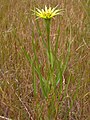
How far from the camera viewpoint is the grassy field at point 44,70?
0.92 metres

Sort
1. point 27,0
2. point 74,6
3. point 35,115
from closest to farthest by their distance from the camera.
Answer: point 35,115, point 74,6, point 27,0

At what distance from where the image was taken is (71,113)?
42.1 inches

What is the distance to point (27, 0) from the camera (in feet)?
7.19

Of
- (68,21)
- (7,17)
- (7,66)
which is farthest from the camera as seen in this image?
(7,17)

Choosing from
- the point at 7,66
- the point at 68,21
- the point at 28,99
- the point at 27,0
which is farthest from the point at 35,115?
the point at 27,0

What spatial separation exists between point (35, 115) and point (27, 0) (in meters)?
1.39

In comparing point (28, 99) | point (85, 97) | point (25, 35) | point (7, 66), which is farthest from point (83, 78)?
point (25, 35)

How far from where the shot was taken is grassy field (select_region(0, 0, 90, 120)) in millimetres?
917

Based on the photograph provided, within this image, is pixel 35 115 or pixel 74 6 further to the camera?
pixel 74 6

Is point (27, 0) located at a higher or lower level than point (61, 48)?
higher

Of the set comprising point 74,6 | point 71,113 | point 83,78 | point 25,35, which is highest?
point 74,6

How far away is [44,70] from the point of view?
3.71 ft

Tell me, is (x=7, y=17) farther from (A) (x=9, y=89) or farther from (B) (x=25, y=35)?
(A) (x=9, y=89)

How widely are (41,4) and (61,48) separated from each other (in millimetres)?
847
